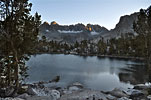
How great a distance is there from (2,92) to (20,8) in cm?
897

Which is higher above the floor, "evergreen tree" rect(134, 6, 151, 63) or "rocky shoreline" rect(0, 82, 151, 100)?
"evergreen tree" rect(134, 6, 151, 63)

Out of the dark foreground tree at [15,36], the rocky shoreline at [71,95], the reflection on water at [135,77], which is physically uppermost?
the dark foreground tree at [15,36]

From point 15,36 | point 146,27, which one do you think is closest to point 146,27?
point 146,27

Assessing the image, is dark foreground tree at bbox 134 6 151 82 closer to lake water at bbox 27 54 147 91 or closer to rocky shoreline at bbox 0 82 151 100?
rocky shoreline at bbox 0 82 151 100

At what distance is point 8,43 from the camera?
14219 millimetres

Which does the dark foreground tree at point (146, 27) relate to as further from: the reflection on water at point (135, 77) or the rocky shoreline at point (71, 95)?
the reflection on water at point (135, 77)

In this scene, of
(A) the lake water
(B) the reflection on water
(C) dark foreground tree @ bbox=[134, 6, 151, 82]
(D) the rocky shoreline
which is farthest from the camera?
(B) the reflection on water

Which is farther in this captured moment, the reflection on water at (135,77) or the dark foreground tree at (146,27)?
the reflection on water at (135,77)

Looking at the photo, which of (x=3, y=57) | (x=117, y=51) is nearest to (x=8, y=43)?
(x=3, y=57)

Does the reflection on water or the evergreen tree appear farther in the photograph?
the reflection on water

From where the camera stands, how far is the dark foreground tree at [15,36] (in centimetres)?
1366

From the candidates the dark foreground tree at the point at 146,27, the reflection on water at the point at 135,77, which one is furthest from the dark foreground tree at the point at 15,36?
the reflection on water at the point at 135,77

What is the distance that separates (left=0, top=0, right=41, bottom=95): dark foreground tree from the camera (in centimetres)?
1366

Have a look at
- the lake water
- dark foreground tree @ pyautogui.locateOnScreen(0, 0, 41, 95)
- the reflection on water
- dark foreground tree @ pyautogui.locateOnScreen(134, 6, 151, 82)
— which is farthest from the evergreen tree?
dark foreground tree @ pyautogui.locateOnScreen(0, 0, 41, 95)
